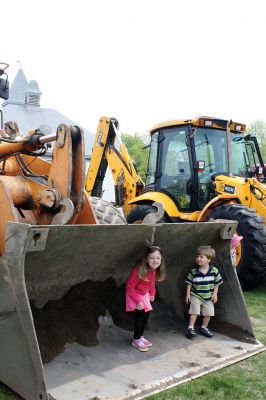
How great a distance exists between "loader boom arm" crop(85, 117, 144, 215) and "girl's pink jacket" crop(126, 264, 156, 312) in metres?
4.18

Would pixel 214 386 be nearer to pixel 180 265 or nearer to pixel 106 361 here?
pixel 106 361

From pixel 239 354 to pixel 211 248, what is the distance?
34.3 inches

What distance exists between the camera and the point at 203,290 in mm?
4078

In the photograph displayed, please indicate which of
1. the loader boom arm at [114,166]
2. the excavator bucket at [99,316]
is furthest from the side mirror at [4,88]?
the loader boom arm at [114,166]

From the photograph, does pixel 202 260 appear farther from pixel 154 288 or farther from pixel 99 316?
pixel 99 316

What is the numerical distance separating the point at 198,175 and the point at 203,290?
3040 mm

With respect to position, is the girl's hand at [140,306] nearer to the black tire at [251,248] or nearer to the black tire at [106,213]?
the black tire at [106,213]

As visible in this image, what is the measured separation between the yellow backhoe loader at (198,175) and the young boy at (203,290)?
1.87 metres

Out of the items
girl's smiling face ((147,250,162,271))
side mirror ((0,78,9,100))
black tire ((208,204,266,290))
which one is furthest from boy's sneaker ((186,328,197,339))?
side mirror ((0,78,9,100))

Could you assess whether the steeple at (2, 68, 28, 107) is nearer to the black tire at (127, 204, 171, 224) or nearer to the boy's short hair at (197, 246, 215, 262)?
the black tire at (127, 204, 171, 224)

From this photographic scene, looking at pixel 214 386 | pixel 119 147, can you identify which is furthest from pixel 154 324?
pixel 119 147

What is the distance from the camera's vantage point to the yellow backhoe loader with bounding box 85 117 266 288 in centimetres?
645

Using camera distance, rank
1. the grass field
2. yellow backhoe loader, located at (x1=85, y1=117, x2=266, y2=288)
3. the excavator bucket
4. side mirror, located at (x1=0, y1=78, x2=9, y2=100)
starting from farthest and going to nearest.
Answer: yellow backhoe loader, located at (x1=85, y1=117, x2=266, y2=288) → side mirror, located at (x1=0, y1=78, x2=9, y2=100) → the grass field → the excavator bucket

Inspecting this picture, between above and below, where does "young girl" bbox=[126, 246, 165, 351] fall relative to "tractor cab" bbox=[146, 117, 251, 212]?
below
